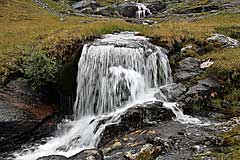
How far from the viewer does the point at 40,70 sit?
82.3ft

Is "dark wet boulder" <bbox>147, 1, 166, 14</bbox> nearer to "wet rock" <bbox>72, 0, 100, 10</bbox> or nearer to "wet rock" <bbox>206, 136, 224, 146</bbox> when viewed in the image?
"wet rock" <bbox>72, 0, 100, 10</bbox>

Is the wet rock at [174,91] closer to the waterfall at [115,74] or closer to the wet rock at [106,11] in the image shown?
the waterfall at [115,74]

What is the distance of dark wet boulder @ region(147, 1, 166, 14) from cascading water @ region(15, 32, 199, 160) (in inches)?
1958

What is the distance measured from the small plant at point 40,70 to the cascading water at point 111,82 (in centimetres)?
168

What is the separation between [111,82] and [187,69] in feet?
15.7

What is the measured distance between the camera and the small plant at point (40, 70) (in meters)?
24.9

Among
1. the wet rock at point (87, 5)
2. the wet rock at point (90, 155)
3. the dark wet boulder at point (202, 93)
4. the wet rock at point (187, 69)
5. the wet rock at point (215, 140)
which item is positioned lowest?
the wet rock at point (90, 155)

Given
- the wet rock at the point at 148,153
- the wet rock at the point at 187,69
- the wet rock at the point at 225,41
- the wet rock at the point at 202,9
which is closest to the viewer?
the wet rock at the point at 148,153

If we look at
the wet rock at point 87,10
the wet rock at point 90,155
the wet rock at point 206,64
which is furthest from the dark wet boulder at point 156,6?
the wet rock at point 90,155

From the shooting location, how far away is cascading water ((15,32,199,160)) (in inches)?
877

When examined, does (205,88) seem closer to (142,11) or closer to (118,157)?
(118,157)

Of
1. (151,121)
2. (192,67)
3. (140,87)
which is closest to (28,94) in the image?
(140,87)

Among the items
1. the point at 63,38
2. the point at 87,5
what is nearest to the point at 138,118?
the point at 63,38

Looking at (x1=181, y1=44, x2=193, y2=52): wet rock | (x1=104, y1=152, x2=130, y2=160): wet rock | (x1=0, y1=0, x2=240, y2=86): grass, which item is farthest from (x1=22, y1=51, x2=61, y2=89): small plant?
(x1=104, y1=152, x2=130, y2=160): wet rock
